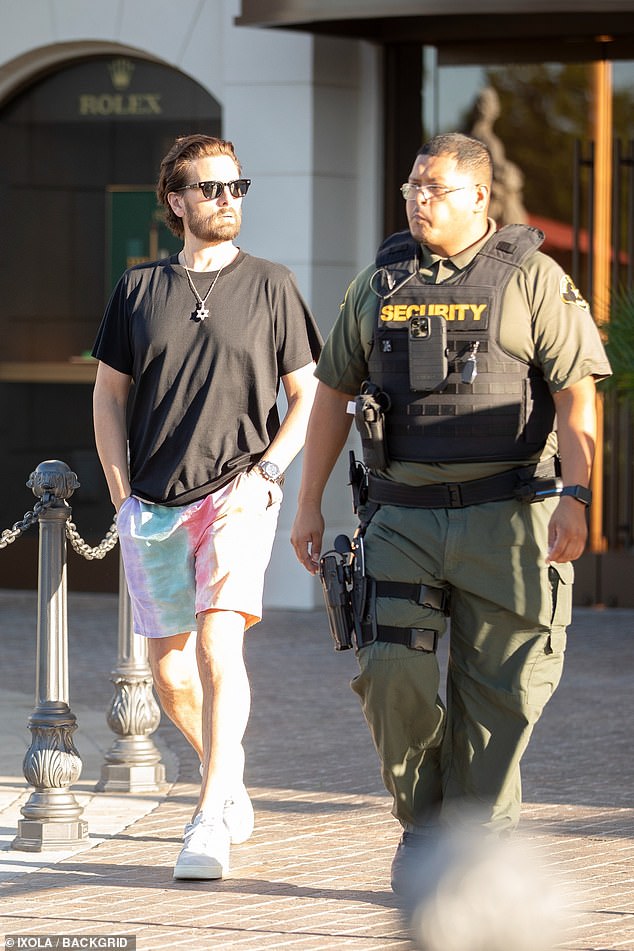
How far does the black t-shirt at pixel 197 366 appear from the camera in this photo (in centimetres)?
524

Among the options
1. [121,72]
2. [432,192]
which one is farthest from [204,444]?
[121,72]

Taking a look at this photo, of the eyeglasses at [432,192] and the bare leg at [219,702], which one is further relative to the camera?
the bare leg at [219,702]

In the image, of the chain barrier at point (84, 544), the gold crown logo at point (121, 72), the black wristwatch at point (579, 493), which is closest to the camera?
the black wristwatch at point (579, 493)

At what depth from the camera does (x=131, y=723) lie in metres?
6.53

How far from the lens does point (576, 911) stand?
4754 millimetres

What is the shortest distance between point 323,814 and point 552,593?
1.83 metres

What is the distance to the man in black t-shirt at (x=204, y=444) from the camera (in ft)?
16.9

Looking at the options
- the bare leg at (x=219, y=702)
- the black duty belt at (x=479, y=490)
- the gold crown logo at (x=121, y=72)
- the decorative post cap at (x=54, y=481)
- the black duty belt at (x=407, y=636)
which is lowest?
the bare leg at (x=219, y=702)

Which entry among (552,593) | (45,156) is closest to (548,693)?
(552,593)

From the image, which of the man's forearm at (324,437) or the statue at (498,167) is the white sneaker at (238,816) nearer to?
the man's forearm at (324,437)

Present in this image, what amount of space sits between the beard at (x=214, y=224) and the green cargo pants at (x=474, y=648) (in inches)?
45.1

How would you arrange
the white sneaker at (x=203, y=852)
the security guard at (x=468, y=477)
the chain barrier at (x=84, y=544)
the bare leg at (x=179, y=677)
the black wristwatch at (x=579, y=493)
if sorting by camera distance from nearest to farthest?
the black wristwatch at (x=579, y=493) → the security guard at (x=468, y=477) → the white sneaker at (x=203, y=852) → the bare leg at (x=179, y=677) → the chain barrier at (x=84, y=544)

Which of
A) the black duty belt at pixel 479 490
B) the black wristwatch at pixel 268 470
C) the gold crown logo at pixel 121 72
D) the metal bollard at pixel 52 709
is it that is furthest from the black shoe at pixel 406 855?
the gold crown logo at pixel 121 72

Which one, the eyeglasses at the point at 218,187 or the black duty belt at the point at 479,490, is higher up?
the eyeglasses at the point at 218,187
